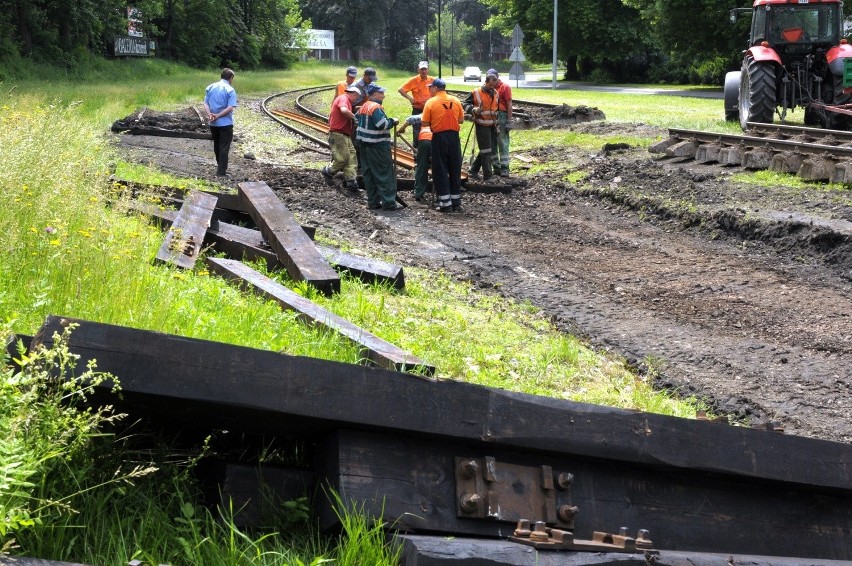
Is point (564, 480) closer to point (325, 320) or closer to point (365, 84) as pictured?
point (325, 320)

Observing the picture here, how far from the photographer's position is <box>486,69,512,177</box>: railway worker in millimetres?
18562

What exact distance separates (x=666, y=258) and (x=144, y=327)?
7.84m

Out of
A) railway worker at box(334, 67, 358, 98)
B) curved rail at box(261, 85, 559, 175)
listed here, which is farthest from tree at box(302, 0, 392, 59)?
railway worker at box(334, 67, 358, 98)

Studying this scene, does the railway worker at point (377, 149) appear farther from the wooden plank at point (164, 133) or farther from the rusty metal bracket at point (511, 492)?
the rusty metal bracket at point (511, 492)

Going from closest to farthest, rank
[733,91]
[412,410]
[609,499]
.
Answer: [412,410]
[609,499]
[733,91]

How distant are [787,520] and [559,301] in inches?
223

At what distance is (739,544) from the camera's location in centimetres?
431

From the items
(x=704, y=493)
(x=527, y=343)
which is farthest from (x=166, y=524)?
(x=527, y=343)

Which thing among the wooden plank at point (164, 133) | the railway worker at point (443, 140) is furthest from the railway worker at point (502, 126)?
the wooden plank at point (164, 133)

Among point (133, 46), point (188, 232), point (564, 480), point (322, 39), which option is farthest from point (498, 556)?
point (322, 39)

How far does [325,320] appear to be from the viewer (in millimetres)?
6305

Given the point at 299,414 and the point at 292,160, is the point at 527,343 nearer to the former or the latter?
the point at 299,414

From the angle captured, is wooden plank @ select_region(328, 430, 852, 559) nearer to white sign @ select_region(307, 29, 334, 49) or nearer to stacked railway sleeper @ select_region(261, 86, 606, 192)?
stacked railway sleeper @ select_region(261, 86, 606, 192)

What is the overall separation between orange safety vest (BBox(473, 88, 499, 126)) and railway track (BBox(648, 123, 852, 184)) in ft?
10.3
